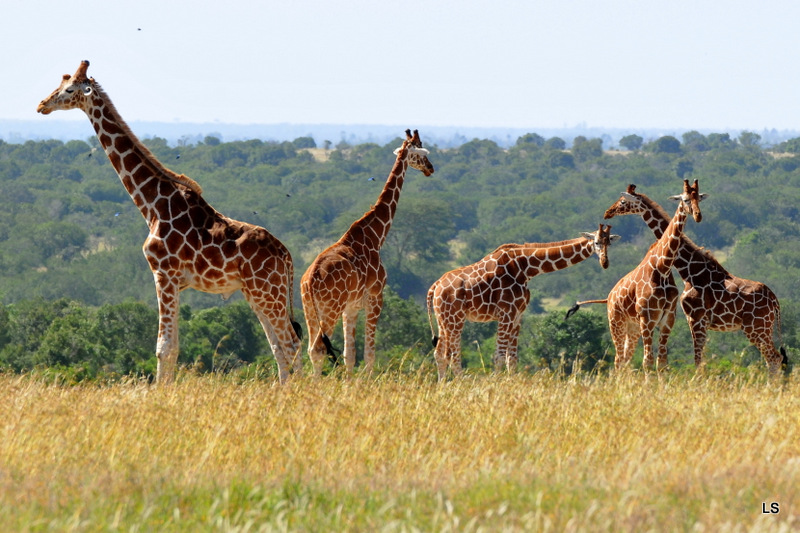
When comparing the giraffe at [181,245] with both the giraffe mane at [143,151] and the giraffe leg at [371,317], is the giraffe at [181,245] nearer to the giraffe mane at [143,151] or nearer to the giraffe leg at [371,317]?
the giraffe mane at [143,151]

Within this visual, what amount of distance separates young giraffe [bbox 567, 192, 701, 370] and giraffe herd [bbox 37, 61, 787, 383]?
0.01 metres

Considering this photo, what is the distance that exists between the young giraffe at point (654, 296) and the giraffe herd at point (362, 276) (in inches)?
0.6

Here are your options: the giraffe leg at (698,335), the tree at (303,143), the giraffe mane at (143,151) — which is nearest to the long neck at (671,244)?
the giraffe leg at (698,335)

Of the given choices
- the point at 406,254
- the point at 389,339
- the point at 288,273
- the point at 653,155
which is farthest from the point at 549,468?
the point at 653,155

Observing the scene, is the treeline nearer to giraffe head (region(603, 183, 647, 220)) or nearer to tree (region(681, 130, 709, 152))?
tree (region(681, 130, 709, 152))

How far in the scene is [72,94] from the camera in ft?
35.2

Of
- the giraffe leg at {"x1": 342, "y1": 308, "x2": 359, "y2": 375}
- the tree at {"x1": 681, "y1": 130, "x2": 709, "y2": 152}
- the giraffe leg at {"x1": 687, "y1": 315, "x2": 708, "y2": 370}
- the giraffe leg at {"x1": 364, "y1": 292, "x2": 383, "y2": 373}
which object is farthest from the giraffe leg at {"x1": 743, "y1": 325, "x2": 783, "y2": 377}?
the tree at {"x1": 681, "y1": 130, "x2": 709, "y2": 152}

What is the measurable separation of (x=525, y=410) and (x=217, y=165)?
129 m

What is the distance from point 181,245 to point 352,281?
206 centimetres

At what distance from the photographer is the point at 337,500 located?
6.56m

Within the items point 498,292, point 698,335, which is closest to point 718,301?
point 698,335

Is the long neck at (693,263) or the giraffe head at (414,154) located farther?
the giraffe head at (414,154)

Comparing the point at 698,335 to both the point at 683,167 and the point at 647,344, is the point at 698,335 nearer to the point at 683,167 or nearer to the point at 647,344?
the point at 647,344

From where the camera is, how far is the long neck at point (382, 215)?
41.6ft
